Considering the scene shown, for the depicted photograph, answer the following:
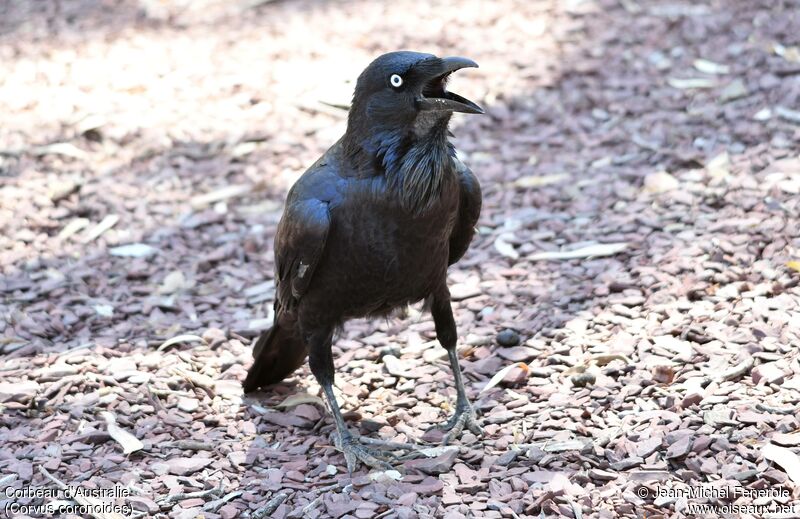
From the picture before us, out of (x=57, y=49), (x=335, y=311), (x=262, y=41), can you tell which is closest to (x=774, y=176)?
(x=335, y=311)

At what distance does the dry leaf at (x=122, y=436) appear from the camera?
463 cm

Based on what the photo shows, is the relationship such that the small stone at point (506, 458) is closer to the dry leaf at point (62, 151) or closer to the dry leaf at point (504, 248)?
the dry leaf at point (504, 248)

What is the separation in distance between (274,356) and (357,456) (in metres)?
0.89

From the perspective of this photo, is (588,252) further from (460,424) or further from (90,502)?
(90,502)

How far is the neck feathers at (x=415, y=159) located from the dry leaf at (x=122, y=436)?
170cm

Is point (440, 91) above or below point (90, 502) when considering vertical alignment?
above

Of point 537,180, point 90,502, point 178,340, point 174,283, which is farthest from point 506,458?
point 537,180

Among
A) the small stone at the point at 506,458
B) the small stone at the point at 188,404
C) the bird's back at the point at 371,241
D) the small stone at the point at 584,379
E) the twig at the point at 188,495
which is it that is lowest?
the small stone at the point at 188,404

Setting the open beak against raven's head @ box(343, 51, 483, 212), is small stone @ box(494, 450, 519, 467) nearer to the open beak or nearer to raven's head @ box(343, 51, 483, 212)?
raven's head @ box(343, 51, 483, 212)

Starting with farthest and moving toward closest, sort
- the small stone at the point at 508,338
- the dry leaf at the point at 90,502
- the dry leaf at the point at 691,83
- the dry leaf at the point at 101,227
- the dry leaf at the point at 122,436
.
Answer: the dry leaf at the point at 691,83 < the dry leaf at the point at 101,227 < the small stone at the point at 508,338 < the dry leaf at the point at 122,436 < the dry leaf at the point at 90,502

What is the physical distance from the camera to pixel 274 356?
17.3 feet

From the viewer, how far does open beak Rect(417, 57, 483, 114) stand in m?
4.31

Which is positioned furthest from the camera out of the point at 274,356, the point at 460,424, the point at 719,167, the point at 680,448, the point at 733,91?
the point at 733,91

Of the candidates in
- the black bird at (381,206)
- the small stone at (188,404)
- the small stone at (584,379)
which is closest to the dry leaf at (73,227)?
the small stone at (188,404)
